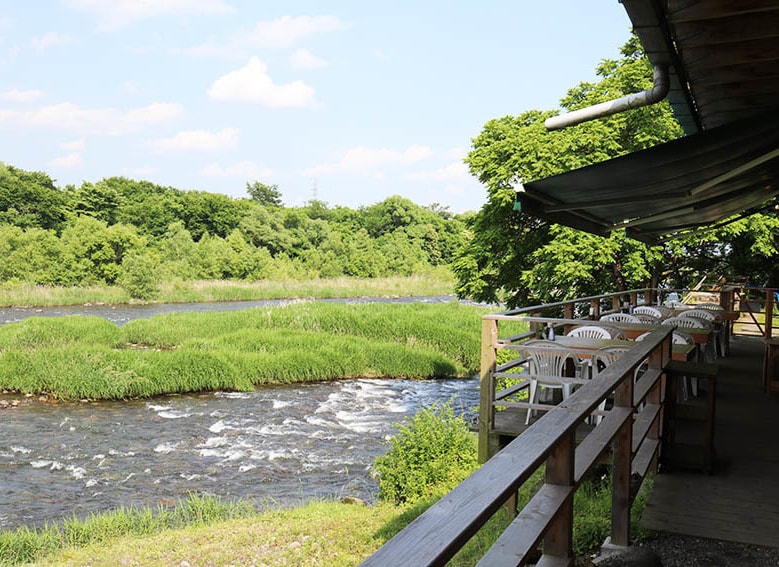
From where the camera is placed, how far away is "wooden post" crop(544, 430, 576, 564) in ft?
5.57

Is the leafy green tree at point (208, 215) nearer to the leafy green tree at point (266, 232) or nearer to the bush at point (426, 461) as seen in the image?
the leafy green tree at point (266, 232)

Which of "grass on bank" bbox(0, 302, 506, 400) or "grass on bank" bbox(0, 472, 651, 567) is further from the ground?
"grass on bank" bbox(0, 302, 506, 400)

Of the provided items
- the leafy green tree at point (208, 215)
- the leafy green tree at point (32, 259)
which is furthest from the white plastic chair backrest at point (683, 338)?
the leafy green tree at point (208, 215)

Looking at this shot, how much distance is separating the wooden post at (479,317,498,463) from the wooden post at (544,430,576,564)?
4.07m

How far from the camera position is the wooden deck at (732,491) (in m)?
3.46

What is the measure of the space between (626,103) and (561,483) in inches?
122

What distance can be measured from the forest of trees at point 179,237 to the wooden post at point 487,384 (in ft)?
110

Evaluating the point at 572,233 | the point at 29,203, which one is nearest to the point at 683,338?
the point at 572,233

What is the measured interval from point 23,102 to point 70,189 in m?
22.8

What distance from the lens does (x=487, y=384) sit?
601 centimetres

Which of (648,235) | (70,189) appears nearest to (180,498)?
(648,235)

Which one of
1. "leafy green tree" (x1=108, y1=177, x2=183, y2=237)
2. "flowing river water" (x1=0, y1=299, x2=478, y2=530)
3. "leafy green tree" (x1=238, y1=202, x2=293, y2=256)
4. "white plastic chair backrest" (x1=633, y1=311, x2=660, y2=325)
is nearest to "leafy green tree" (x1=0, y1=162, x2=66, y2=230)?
"leafy green tree" (x1=108, y1=177, x2=183, y2=237)

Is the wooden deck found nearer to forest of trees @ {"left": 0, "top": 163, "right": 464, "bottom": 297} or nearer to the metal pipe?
the metal pipe

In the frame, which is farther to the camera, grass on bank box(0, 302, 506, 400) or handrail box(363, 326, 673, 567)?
grass on bank box(0, 302, 506, 400)
